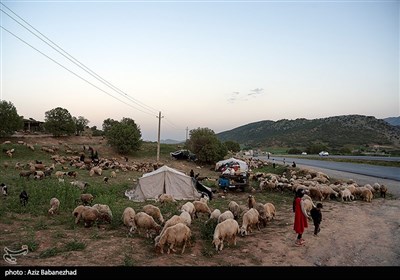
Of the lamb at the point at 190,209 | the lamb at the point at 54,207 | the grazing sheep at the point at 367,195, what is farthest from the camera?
the grazing sheep at the point at 367,195

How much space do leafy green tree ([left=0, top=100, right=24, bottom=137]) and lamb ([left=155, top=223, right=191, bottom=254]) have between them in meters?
41.9

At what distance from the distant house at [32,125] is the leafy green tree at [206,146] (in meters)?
33.1

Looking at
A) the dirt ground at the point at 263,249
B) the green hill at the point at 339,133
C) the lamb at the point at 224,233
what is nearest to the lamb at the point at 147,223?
the dirt ground at the point at 263,249

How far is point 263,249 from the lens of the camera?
10.1 meters

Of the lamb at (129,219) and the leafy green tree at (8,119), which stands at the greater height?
the leafy green tree at (8,119)

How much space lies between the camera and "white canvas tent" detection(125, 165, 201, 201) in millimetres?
20094

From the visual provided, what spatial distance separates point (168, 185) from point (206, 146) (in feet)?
82.3

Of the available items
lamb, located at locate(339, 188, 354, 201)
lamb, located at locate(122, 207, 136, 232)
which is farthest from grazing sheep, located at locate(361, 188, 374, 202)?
lamb, located at locate(122, 207, 136, 232)

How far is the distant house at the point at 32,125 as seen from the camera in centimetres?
5953

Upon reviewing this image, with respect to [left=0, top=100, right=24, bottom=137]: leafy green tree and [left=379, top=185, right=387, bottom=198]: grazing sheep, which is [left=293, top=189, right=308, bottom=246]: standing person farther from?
[left=0, top=100, right=24, bottom=137]: leafy green tree

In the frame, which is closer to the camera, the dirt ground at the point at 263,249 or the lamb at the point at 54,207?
the dirt ground at the point at 263,249

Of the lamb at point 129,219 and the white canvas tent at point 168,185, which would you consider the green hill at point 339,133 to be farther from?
the lamb at point 129,219
